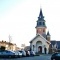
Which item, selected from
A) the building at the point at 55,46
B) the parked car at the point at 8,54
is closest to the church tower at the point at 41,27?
the building at the point at 55,46

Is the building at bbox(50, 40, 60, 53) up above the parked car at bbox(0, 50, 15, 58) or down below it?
above

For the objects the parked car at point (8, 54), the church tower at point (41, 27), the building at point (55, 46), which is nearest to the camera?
the parked car at point (8, 54)

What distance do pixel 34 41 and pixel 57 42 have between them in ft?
62.8

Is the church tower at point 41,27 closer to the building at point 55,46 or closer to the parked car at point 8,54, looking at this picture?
the building at point 55,46

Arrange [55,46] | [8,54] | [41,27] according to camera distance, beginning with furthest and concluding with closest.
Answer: [55,46] → [41,27] → [8,54]

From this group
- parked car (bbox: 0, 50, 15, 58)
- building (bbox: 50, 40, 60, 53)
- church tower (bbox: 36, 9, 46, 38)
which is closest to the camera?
parked car (bbox: 0, 50, 15, 58)

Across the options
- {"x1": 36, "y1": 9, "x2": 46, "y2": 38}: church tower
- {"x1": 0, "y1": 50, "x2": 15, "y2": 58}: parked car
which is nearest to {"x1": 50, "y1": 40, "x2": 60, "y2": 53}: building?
{"x1": 36, "y1": 9, "x2": 46, "y2": 38}: church tower

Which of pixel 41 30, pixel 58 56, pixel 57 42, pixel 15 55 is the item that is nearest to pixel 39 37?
pixel 41 30

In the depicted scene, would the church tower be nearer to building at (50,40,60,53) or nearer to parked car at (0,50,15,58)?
building at (50,40,60,53)

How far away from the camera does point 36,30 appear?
11012 centimetres

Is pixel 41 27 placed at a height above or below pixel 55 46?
above

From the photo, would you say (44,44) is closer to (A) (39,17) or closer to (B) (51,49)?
(B) (51,49)

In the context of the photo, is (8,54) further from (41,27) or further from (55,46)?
(55,46)

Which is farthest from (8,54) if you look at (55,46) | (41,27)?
(55,46)
